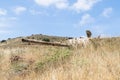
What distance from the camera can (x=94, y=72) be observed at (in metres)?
9.03

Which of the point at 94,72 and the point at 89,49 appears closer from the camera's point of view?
the point at 94,72

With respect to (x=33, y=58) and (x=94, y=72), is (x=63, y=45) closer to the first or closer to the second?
(x=33, y=58)

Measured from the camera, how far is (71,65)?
10641 mm

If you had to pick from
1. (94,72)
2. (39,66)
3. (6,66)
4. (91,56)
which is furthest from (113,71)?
(6,66)

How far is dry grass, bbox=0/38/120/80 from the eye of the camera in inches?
353

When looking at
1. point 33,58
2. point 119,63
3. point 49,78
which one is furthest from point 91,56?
point 33,58

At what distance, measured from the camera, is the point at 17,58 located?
14242 millimetres

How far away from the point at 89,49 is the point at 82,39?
5.87 ft

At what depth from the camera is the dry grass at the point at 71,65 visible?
8.97 metres

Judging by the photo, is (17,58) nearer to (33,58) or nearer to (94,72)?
(33,58)

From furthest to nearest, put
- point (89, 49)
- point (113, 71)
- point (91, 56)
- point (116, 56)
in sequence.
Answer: point (89, 49), point (91, 56), point (116, 56), point (113, 71)

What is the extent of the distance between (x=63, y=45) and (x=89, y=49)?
1.71 meters

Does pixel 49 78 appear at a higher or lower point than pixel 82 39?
lower

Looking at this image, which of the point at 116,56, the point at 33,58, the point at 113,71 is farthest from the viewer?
the point at 33,58
